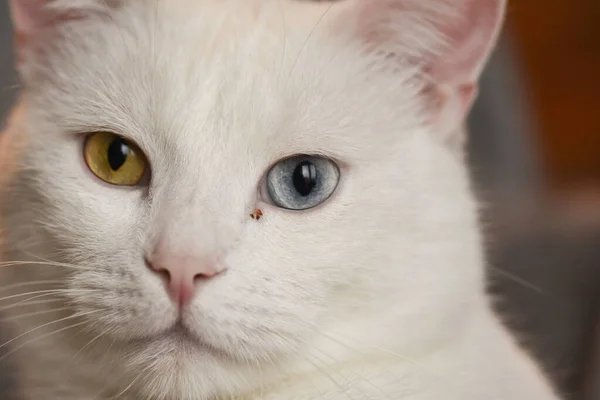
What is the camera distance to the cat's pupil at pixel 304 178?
747mm

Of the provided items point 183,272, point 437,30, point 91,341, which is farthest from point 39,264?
point 437,30

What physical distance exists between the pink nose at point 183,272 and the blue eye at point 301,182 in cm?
12

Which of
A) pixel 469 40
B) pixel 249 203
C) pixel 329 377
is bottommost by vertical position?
pixel 329 377

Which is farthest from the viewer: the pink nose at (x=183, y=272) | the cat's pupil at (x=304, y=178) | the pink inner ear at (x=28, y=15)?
the pink inner ear at (x=28, y=15)

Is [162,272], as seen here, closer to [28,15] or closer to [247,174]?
[247,174]

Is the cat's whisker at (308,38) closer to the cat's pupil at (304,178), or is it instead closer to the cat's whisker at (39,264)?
the cat's pupil at (304,178)

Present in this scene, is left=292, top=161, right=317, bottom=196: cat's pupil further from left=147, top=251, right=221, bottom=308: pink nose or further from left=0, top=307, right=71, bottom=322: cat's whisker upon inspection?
left=0, top=307, right=71, bottom=322: cat's whisker

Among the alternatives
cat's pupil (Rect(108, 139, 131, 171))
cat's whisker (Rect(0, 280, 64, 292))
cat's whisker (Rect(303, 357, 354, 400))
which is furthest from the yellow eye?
cat's whisker (Rect(303, 357, 354, 400))

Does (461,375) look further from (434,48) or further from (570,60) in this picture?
(570,60)

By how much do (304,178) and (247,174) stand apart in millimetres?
66

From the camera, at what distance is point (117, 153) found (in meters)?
0.76

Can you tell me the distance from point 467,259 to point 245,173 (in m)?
0.30

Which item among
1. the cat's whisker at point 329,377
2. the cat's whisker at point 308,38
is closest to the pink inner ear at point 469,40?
the cat's whisker at point 308,38

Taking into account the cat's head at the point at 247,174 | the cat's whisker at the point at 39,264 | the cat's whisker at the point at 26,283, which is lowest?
the cat's whisker at the point at 26,283
